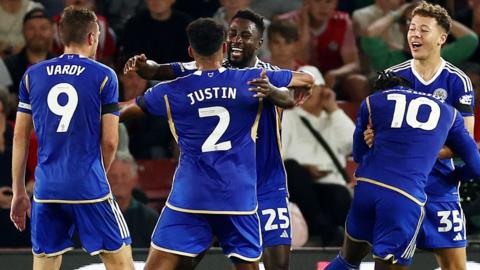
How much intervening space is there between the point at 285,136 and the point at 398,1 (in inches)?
66.2

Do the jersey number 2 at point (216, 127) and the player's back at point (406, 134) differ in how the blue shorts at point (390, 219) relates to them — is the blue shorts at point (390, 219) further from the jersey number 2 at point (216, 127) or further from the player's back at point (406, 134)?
the jersey number 2 at point (216, 127)

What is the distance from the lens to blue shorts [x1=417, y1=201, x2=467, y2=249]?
299 inches

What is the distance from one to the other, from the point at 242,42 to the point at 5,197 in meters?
2.96

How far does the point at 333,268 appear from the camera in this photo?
7.54 m

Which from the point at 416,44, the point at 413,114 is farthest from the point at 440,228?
the point at 416,44

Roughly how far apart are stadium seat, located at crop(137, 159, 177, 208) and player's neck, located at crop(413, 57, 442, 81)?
2965 mm

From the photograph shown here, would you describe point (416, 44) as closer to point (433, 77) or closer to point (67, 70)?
point (433, 77)

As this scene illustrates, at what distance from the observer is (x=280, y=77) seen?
6996 millimetres

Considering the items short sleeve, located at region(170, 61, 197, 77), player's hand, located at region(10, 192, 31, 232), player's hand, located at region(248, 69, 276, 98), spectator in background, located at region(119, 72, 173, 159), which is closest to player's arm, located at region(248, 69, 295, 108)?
player's hand, located at region(248, 69, 276, 98)

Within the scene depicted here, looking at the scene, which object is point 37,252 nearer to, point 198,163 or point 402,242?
point 198,163

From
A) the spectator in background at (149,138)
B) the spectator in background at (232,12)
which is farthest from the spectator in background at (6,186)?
the spectator in background at (232,12)

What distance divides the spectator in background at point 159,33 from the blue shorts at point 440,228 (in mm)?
3546

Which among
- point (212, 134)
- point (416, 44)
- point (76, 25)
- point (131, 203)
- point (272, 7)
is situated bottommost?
point (131, 203)

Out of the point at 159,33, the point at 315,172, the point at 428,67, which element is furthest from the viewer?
the point at 159,33
